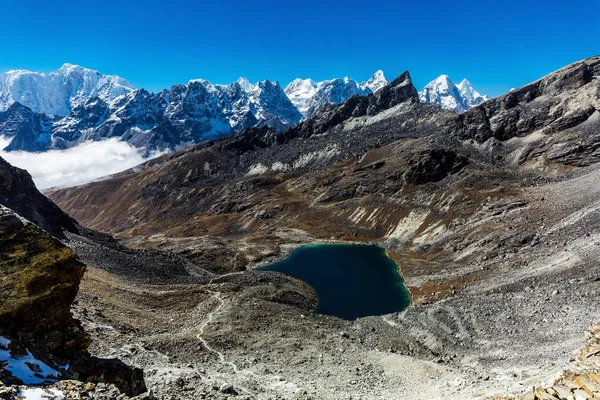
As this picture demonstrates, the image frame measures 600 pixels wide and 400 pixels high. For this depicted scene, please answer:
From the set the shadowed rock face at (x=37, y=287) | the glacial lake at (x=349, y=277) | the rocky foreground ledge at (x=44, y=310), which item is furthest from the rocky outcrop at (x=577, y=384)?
the glacial lake at (x=349, y=277)

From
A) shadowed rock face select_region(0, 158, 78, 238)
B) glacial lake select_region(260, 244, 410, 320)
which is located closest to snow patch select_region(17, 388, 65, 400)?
glacial lake select_region(260, 244, 410, 320)

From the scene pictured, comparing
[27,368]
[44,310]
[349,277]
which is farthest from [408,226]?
[27,368]

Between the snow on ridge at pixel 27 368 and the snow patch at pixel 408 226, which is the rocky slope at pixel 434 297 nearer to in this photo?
the snow patch at pixel 408 226

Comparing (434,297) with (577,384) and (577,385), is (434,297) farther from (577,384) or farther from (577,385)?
(577,385)

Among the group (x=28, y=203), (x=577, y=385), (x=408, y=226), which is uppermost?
(x=408, y=226)

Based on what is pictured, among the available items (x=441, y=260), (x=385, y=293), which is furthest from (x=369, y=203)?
(x=385, y=293)

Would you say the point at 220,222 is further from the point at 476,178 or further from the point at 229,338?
the point at 229,338
